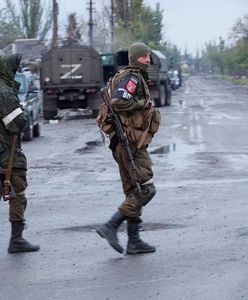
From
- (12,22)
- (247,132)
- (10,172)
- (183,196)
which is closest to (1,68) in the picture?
(10,172)

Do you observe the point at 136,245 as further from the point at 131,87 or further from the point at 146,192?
the point at 131,87

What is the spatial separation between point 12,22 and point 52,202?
4175 centimetres

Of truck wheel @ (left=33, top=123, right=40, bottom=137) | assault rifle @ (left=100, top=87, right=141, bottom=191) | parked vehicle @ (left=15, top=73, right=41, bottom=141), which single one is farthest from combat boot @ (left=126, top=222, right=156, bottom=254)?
truck wheel @ (left=33, top=123, right=40, bottom=137)

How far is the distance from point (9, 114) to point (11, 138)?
0.23 m

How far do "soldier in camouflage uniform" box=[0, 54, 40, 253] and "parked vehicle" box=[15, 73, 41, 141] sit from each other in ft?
42.4

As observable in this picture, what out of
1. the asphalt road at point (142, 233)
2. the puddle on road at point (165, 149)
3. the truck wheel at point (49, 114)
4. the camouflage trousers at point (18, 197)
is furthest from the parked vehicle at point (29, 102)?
the camouflage trousers at point (18, 197)

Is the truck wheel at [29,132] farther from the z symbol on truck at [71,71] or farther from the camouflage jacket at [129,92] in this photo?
the camouflage jacket at [129,92]

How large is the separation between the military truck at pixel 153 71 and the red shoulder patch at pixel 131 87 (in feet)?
81.9

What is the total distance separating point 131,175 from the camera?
716 centimetres

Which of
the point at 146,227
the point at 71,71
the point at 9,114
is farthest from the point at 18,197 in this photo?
the point at 71,71

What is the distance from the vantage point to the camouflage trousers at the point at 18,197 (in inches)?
292

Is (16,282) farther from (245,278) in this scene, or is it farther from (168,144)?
(168,144)

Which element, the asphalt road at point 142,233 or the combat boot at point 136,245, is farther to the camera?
the combat boot at point 136,245

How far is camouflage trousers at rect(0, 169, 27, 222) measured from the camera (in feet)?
24.3
